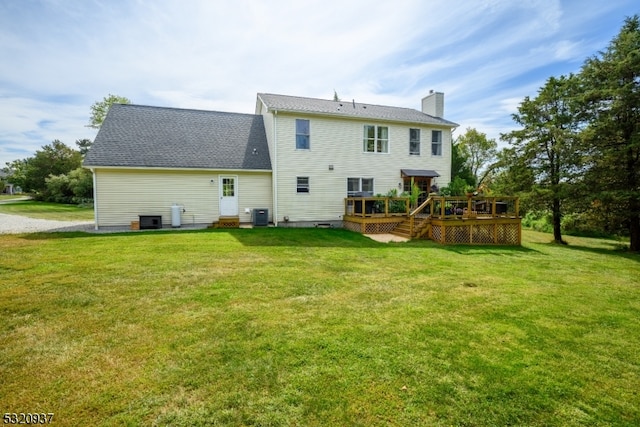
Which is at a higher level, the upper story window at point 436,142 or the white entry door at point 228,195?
the upper story window at point 436,142

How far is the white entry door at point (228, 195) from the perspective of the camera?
1391 centimetres

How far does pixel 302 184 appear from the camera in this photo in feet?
47.4

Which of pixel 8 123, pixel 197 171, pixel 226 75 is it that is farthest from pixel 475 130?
pixel 8 123

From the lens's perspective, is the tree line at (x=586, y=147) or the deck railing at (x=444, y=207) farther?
the tree line at (x=586, y=147)

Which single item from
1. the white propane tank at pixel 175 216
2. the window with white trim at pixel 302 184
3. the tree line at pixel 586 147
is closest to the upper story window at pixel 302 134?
the window with white trim at pixel 302 184

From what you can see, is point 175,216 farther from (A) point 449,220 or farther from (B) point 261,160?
(A) point 449,220

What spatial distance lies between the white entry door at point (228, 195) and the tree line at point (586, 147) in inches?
411

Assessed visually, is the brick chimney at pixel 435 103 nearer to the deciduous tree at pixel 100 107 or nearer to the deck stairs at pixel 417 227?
the deck stairs at pixel 417 227

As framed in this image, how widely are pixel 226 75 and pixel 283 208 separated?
7681 mm

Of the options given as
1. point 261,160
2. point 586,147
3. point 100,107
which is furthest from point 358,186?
point 100,107

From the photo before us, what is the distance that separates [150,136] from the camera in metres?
14.1

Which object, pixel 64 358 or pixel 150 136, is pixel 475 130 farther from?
pixel 64 358

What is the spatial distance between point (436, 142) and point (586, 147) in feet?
21.2

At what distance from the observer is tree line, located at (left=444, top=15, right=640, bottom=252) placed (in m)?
12.4
